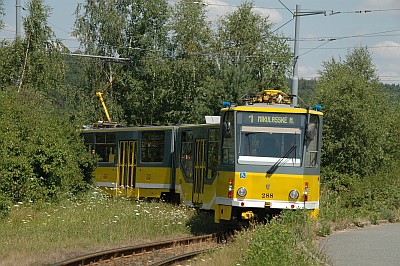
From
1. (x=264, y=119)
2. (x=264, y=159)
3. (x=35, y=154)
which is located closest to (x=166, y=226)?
(x=264, y=159)

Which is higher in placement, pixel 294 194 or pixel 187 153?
pixel 187 153

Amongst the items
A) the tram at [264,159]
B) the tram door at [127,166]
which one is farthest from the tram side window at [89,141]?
the tram at [264,159]

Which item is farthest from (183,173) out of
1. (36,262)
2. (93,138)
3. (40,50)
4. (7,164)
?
(40,50)

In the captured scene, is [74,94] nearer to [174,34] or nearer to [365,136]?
[174,34]

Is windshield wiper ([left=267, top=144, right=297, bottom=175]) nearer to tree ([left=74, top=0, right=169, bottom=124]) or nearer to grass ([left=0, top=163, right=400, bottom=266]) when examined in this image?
grass ([left=0, top=163, right=400, bottom=266])

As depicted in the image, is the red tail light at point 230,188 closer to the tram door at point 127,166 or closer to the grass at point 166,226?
the grass at point 166,226

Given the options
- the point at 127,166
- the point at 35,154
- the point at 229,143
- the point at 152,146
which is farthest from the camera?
the point at 127,166

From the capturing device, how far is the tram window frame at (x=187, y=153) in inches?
957

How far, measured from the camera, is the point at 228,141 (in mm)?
19062

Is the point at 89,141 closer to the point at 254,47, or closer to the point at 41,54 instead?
the point at 41,54

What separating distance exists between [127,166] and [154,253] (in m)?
13.0

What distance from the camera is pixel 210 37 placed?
5725 cm

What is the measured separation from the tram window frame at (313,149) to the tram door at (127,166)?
37.1 feet

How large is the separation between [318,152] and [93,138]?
15.1 meters
